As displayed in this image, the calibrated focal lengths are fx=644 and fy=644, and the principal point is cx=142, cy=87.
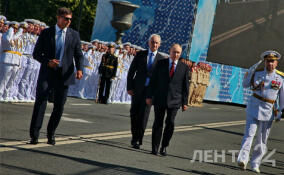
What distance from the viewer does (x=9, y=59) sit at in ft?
49.7

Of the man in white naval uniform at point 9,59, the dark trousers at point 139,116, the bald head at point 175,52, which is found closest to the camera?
the bald head at point 175,52

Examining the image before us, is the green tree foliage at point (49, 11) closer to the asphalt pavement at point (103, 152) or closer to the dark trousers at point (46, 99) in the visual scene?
the asphalt pavement at point (103, 152)

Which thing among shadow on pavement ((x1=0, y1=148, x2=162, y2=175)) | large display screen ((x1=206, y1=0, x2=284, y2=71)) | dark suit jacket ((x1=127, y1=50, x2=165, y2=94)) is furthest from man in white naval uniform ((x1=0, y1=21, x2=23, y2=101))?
large display screen ((x1=206, y1=0, x2=284, y2=71))

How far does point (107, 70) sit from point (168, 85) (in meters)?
11.7

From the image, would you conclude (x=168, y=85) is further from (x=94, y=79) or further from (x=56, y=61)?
(x=94, y=79)

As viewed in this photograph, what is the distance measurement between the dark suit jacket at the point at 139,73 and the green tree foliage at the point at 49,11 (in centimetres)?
4782

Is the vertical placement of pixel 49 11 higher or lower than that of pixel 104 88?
higher

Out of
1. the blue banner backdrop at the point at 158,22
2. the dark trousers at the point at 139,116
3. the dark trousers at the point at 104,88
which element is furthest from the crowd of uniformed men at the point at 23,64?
the blue banner backdrop at the point at 158,22

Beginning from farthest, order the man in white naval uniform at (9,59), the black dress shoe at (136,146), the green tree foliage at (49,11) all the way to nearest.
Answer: the green tree foliage at (49,11) → the man in white naval uniform at (9,59) → the black dress shoe at (136,146)

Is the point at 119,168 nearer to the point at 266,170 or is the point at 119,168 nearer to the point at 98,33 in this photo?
the point at 266,170

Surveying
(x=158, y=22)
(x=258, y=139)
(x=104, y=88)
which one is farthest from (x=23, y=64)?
(x=158, y=22)

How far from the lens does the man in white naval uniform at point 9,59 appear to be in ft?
49.4

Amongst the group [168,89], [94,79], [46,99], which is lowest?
[46,99]

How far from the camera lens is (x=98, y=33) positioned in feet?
132
